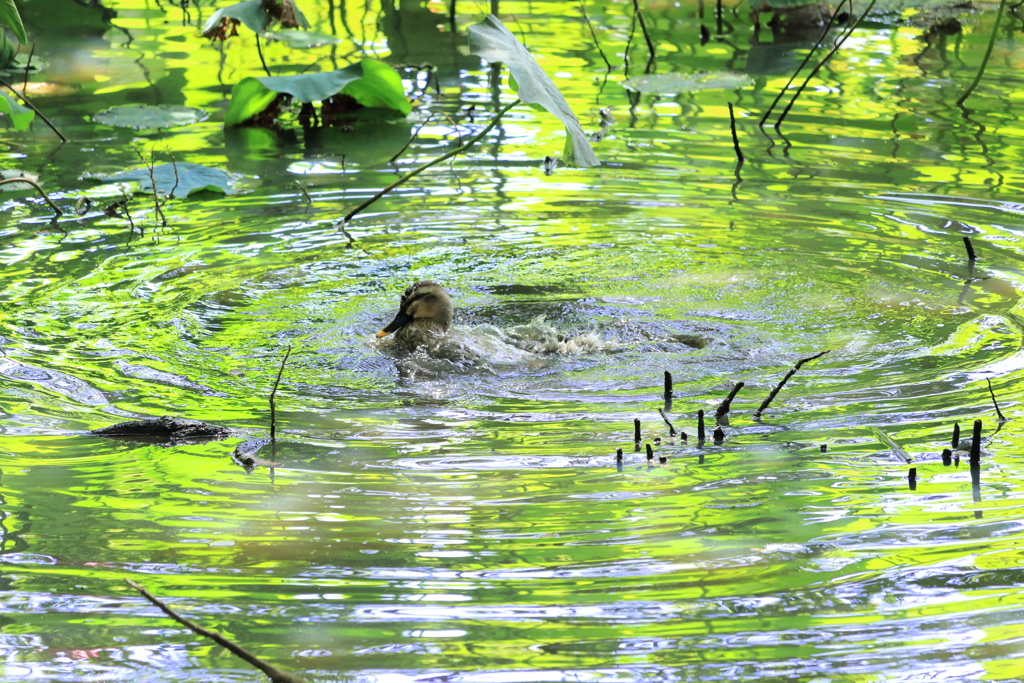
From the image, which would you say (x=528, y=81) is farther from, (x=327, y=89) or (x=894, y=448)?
(x=327, y=89)

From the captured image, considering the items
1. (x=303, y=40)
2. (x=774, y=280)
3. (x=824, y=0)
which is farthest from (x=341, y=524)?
(x=824, y=0)

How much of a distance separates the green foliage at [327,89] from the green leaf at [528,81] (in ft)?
11.9

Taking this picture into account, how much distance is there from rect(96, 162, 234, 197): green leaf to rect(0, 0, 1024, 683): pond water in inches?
5.4

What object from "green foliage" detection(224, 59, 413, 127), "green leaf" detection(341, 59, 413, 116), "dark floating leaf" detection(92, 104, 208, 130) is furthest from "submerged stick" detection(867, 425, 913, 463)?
"dark floating leaf" detection(92, 104, 208, 130)

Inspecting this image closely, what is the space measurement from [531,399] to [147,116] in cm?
590

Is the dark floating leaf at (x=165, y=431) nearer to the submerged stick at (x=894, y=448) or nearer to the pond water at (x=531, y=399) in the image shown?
the pond water at (x=531, y=399)

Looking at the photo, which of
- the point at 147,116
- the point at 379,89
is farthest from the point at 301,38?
the point at 147,116

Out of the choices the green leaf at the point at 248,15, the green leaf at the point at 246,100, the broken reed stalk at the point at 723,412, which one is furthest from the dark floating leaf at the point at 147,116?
the broken reed stalk at the point at 723,412

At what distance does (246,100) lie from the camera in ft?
32.0

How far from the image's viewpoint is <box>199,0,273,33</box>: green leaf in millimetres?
9281

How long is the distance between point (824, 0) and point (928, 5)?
6.57 feet

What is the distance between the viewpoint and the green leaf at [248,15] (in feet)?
30.5

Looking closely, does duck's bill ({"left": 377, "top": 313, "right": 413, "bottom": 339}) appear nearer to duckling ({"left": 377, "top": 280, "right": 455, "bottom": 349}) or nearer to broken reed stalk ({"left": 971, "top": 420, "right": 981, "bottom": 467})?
duckling ({"left": 377, "top": 280, "right": 455, "bottom": 349})

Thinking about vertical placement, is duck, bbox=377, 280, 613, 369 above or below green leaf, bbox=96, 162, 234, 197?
below
